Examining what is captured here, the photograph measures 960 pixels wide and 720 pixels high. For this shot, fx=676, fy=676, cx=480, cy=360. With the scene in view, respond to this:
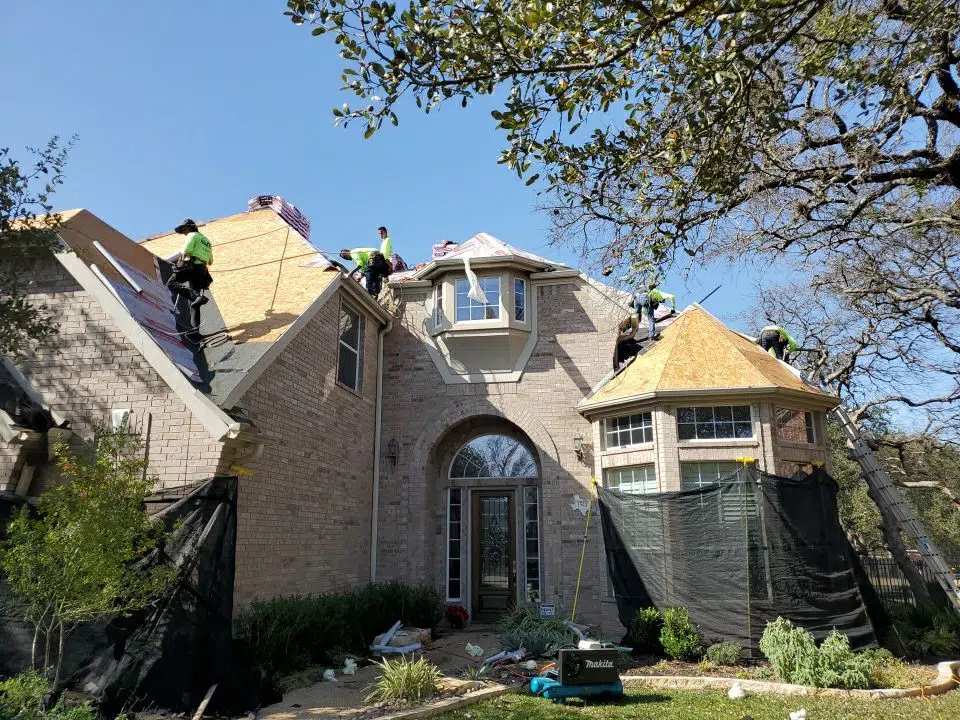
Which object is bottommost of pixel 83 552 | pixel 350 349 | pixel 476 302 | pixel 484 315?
pixel 83 552

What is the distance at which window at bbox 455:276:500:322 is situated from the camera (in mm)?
14232

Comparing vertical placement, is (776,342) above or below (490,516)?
above

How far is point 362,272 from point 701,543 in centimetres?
905

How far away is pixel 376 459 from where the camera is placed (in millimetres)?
14117

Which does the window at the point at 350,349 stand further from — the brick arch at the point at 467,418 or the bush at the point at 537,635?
the bush at the point at 537,635

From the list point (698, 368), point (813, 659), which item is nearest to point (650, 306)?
point (698, 368)

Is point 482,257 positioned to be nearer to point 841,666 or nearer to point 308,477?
point 308,477

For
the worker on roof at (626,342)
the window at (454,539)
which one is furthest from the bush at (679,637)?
the worker on roof at (626,342)

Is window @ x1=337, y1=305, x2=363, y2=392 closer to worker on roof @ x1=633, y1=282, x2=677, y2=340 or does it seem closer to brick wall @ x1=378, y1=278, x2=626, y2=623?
brick wall @ x1=378, y1=278, x2=626, y2=623

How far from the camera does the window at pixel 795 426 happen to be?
12.1 metres

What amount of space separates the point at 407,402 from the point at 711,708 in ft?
28.3

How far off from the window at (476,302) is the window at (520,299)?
0.39 meters

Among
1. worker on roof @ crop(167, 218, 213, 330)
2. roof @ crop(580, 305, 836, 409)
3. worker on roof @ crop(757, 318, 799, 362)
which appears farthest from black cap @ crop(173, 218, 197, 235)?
Answer: worker on roof @ crop(757, 318, 799, 362)

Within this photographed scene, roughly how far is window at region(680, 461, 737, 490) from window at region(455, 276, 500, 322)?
5.00 meters
